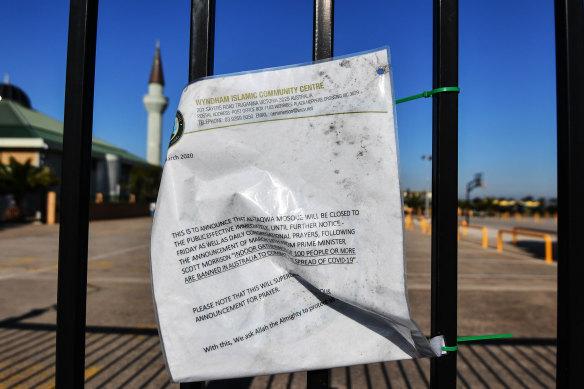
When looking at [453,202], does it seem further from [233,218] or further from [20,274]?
[20,274]

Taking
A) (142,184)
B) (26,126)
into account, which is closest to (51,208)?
(26,126)

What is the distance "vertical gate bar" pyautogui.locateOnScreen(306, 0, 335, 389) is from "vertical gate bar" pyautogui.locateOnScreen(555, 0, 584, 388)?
754 mm

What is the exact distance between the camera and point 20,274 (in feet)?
26.7

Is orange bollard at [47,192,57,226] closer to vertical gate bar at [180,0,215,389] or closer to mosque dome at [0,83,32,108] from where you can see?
vertical gate bar at [180,0,215,389]

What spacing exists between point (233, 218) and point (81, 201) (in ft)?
1.61

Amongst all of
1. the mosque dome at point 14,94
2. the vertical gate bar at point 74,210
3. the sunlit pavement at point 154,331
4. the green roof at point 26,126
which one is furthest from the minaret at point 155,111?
the vertical gate bar at point 74,210

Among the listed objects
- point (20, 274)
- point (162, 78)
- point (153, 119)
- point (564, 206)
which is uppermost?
point (162, 78)

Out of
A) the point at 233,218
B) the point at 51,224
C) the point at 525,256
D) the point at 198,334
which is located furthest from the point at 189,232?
the point at 51,224

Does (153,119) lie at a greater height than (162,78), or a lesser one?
lesser

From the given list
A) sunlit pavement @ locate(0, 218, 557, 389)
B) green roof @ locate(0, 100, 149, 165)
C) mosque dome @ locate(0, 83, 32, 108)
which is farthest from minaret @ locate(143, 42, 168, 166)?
sunlit pavement @ locate(0, 218, 557, 389)

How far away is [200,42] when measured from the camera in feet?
4.46

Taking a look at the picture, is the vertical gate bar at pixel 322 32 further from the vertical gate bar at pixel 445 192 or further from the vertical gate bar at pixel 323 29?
the vertical gate bar at pixel 445 192

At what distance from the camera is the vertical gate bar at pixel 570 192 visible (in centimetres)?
127

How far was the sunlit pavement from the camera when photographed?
337cm
